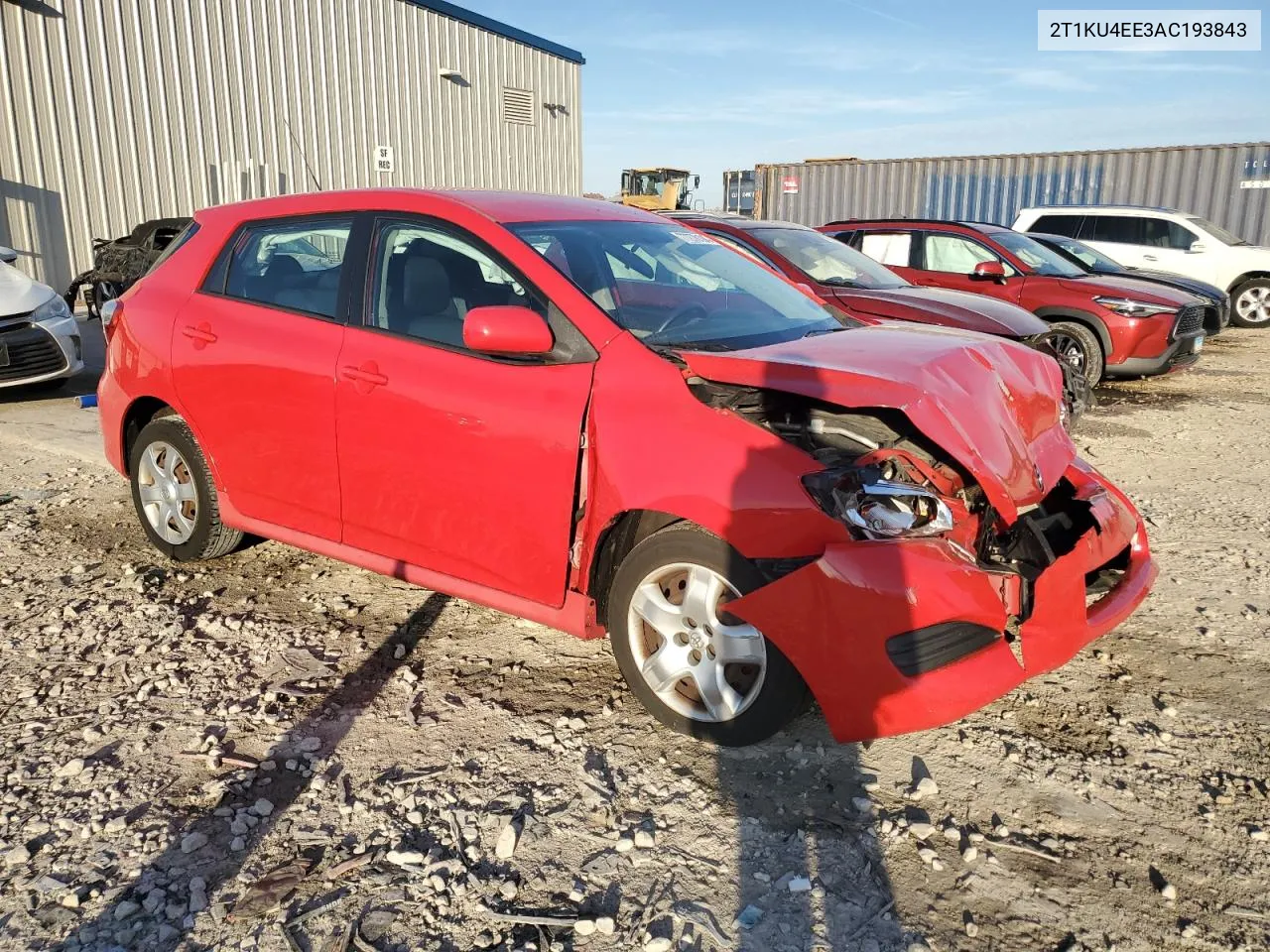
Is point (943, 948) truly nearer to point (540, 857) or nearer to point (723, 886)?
point (723, 886)

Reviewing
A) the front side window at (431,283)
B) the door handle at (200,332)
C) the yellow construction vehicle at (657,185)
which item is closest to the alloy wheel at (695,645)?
the front side window at (431,283)

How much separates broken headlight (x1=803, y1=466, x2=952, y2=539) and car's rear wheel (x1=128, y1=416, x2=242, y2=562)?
9.56 ft

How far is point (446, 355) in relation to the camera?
3.43 metres

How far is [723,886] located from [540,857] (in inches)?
19.2

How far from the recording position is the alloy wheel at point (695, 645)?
9.64ft

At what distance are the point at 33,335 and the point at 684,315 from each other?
6.97m

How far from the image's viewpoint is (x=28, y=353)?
8.09 metres

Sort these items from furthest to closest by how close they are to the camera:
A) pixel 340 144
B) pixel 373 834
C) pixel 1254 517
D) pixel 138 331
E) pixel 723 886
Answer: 1. pixel 340 144
2. pixel 1254 517
3. pixel 138 331
4. pixel 373 834
5. pixel 723 886

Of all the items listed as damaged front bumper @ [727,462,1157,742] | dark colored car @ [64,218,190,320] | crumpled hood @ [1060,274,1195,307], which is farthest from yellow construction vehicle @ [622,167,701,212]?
damaged front bumper @ [727,462,1157,742]

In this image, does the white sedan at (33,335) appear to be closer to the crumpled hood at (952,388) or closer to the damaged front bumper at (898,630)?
the crumpled hood at (952,388)

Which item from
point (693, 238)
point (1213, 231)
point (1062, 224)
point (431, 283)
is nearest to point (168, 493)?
point (431, 283)

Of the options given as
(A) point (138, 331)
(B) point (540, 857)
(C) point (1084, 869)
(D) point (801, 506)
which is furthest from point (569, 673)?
(A) point (138, 331)

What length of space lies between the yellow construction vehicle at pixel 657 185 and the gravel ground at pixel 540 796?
85.1 feet

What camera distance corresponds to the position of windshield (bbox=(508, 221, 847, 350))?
3418 mm
